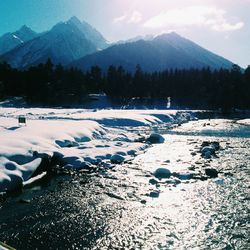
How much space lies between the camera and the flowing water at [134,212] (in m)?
18.1

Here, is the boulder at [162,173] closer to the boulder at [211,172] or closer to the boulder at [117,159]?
the boulder at [211,172]

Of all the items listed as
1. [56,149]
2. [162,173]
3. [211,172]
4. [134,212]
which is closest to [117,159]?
[56,149]

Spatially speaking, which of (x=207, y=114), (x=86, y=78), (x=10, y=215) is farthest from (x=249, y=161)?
(x=86, y=78)

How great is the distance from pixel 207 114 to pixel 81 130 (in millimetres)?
73606

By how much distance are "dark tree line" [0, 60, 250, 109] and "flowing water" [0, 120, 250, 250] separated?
98396 mm

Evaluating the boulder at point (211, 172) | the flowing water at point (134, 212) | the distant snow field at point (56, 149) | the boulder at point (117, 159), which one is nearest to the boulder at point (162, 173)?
the flowing water at point (134, 212)

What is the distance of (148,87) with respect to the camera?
457ft

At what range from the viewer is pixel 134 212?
21969 millimetres

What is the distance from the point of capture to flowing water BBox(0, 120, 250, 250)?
18.1 m

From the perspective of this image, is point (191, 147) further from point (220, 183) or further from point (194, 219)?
point (194, 219)

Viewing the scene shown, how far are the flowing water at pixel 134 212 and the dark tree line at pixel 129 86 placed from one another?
9840 centimetres

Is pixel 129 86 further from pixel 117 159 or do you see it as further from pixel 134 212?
pixel 134 212

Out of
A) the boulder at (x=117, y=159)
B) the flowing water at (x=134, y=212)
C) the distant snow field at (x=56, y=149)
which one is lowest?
the flowing water at (x=134, y=212)

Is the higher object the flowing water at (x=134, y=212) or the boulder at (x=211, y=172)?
the boulder at (x=211, y=172)
